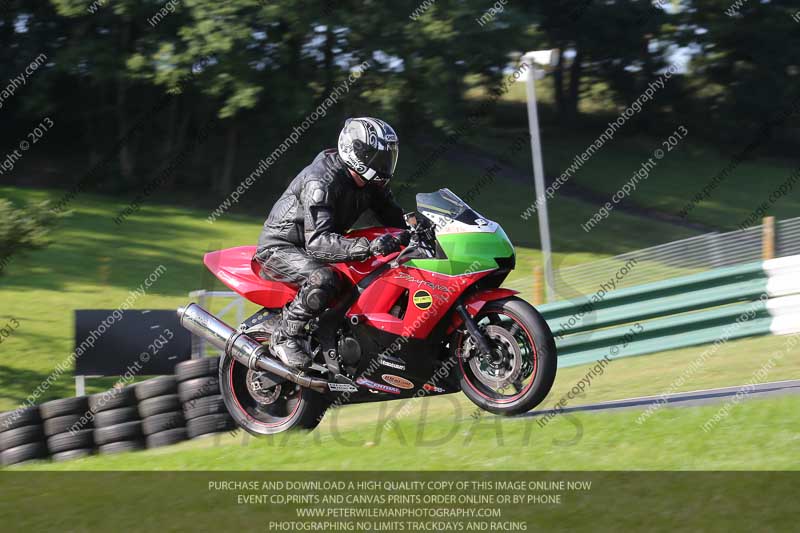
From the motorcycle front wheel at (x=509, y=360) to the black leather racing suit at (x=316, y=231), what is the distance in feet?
3.12

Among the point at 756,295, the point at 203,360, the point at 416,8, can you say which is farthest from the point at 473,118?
the point at 203,360

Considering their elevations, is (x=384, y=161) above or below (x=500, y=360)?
above

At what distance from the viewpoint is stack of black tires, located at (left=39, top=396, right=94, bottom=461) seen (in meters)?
8.31

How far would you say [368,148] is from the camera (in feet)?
21.4

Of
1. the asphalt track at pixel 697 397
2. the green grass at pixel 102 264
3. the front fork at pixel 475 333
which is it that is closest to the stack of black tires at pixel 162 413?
the front fork at pixel 475 333

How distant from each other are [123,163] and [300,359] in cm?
1950

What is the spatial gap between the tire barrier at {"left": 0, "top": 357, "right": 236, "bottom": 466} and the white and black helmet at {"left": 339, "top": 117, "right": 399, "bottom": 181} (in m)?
2.34

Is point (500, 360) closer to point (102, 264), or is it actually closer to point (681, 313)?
point (681, 313)

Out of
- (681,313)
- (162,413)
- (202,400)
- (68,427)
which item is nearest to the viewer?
(202,400)

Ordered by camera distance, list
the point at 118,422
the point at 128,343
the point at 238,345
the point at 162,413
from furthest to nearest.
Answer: the point at 128,343 < the point at 118,422 < the point at 162,413 < the point at 238,345

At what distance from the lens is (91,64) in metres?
22.5

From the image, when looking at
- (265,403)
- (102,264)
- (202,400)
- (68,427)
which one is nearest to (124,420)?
(68,427)

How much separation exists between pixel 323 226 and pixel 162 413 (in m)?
2.79

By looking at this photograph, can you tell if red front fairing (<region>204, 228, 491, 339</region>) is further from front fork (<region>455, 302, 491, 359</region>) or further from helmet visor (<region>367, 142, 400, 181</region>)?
helmet visor (<region>367, 142, 400, 181</region>)
